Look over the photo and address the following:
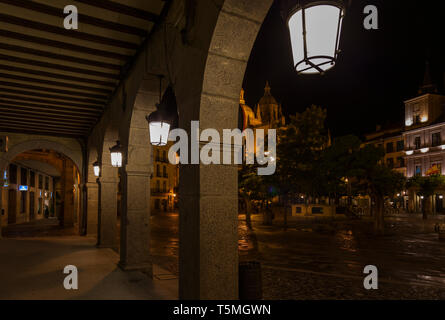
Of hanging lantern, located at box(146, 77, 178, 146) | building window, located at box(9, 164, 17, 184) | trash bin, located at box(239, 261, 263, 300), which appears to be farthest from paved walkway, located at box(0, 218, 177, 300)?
building window, located at box(9, 164, 17, 184)

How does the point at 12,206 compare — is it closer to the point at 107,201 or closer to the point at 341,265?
the point at 107,201

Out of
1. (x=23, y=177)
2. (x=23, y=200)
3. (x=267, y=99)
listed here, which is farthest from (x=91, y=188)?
(x=267, y=99)

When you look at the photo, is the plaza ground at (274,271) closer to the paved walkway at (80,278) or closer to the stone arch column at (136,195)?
the paved walkway at (80,278)

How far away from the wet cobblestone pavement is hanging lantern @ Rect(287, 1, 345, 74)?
5148mm

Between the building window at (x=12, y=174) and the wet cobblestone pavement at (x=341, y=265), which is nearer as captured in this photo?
the wet cobblestone pavement at (x=341, y=265)

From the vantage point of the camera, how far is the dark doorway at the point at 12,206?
77.8ft

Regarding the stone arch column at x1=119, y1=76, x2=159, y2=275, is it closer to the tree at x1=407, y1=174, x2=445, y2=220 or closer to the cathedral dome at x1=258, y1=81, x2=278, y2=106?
the tree at x1=407, y1=174, x2=445, y2=220

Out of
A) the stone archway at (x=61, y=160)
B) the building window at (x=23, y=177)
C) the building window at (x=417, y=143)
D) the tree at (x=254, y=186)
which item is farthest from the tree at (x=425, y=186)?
the building window at (x=23, y=177)

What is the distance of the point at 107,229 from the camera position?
11070 mm

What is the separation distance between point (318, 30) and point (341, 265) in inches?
342

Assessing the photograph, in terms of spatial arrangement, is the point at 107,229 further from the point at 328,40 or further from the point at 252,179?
the point at 252,179

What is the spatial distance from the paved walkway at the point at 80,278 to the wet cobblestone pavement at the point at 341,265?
73.5 inches

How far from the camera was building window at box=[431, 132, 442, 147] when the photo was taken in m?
42.4
